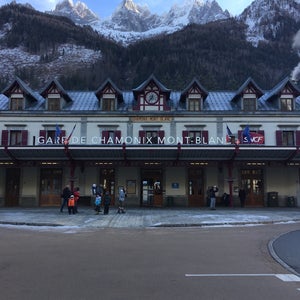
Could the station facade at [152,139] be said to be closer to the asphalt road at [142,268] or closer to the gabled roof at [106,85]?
the gabled roof at [106,85]

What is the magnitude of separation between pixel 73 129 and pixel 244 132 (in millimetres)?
13672

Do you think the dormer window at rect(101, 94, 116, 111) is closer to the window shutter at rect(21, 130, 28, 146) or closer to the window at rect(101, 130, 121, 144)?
the window at rect(101, 130, 121, 144)

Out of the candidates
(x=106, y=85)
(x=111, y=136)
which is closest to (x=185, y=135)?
(x=111, y=136)

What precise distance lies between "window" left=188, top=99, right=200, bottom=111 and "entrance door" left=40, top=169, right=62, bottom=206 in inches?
469

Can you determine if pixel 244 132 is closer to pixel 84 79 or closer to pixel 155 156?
pixel 155 156

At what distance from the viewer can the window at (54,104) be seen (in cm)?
3298

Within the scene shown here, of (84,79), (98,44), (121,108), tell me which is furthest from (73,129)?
(98,44)

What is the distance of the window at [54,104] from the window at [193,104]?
1092 cm

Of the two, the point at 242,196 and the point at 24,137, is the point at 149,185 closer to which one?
the point at 242,196

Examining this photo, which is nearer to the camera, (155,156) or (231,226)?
(231,226)

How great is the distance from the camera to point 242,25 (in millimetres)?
137500

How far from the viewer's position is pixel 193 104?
3325 cm

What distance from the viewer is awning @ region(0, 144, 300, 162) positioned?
2828 centimetres

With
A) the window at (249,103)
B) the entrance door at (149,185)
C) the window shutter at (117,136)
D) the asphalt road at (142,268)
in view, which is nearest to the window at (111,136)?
the window shutter at (117,136)
